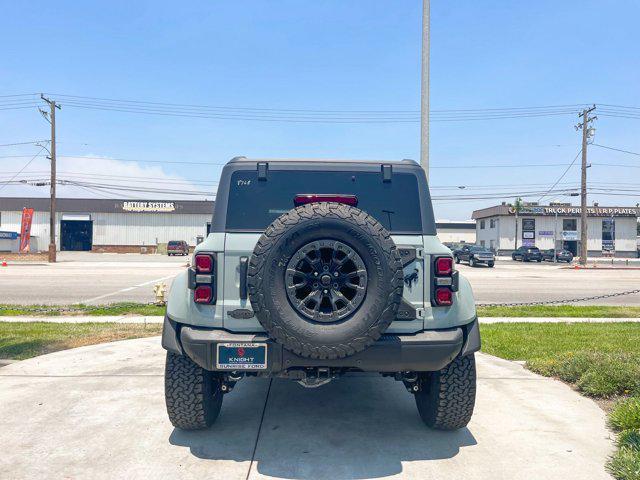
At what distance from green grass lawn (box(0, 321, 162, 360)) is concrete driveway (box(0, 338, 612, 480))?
55.0 inches

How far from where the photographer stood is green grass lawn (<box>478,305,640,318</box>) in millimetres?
10289

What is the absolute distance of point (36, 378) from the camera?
506 cm

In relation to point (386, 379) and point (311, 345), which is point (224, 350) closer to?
point (311, 345)

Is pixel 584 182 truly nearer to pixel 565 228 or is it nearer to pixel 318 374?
pixel 565 228

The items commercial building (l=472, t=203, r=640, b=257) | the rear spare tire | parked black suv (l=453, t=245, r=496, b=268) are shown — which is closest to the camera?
the rear spare tire

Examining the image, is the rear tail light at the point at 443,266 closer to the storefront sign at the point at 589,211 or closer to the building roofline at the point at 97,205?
the building roofline at the point at 97,205

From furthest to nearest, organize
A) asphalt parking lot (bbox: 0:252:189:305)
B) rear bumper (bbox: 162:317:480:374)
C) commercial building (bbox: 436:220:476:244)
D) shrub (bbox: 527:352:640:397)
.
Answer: commercial building (bbox: 436:220:476:244)
asphalt parking lot (bbox: 0:252:189:305)
shrub (bbox: 527:352:640:397)
rear bumper (bbox: 162:317:480:374)

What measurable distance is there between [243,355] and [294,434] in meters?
1.03

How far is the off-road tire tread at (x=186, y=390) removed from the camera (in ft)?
11.0

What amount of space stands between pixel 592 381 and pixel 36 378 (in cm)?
605

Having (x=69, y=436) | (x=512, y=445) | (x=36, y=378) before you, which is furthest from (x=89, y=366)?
(x=512, y=445)

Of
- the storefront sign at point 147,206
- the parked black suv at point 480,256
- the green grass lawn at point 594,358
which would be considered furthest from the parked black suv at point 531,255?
the storefront sign at point 147,206

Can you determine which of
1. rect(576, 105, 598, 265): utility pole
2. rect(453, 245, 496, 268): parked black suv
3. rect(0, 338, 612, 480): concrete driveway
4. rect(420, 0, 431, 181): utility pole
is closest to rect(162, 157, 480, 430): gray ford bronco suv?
rect(0, 338, 612, 480): concrete driveway

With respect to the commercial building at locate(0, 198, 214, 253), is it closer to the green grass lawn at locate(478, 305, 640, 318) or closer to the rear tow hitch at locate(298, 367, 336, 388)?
the green grass lawn at locate(478, 305, 640, 318)
